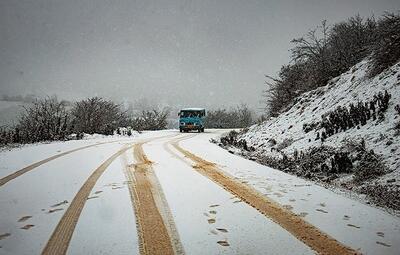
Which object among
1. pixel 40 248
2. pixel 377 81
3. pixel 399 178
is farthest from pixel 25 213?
pixel 377 81

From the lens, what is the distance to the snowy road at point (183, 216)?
8.12 ft

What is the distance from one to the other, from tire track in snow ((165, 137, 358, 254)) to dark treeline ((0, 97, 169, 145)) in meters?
11.4

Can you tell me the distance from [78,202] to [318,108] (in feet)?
31.3

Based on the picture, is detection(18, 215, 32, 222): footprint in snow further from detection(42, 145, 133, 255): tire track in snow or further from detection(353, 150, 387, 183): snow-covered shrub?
detection(353, 150, 387, 183): snow-covered shrub

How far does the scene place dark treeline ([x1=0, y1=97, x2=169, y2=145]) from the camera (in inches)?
531

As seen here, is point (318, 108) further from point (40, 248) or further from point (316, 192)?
point (40, 248)

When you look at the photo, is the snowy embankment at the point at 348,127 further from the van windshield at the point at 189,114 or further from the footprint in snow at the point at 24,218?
the van windshield at the point at 189,114

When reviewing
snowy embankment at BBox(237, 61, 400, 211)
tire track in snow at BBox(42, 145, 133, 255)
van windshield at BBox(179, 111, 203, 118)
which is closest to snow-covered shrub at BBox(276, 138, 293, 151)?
snowy embankment at BBox(237, 61, 400, 211)

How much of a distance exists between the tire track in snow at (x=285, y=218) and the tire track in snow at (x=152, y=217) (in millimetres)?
1105

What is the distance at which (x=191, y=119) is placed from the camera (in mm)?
24953

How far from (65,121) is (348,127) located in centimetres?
1367

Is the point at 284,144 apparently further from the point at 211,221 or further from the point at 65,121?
the point at 65,121

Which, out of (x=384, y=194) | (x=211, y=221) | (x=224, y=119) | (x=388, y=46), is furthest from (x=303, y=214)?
(x=224, y=119)

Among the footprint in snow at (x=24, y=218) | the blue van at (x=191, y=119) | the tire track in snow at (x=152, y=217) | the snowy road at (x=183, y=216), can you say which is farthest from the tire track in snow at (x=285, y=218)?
the blue van at (x=191, y=119)
